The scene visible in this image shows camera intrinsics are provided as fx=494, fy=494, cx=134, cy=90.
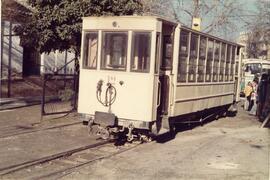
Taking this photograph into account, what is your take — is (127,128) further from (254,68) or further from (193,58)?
(254,68)

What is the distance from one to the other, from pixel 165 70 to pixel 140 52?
1.33 meters

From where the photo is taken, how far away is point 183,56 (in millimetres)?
13367

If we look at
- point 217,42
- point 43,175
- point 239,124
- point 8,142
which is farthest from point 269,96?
A: point 43,175

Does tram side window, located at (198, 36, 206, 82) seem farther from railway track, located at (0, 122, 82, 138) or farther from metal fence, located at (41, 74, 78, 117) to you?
railway track, located at (0, 122, 82, 138)

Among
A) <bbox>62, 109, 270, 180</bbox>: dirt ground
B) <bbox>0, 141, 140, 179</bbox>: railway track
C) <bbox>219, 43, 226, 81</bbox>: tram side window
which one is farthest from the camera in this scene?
<bbox>219, 43, 226, 81</bbox>: tram side window

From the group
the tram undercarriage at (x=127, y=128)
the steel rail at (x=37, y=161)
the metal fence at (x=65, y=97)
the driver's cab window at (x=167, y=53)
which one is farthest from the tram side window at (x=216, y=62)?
the steel rail at (x=37, y=161)

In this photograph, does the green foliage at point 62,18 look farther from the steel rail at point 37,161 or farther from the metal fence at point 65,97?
the steel rail at point 37,161

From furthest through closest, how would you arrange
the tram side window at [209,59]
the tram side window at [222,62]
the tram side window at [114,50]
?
the tram side window at [222,62], the tram side window at [209,59], the tram side window at [114,50]

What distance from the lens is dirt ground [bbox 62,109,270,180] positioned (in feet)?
30.7

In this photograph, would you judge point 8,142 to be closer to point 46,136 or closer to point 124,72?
point 46,136

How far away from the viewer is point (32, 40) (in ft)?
55.4

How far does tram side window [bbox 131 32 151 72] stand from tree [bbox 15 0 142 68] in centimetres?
464

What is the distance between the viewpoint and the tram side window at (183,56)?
42.9ft

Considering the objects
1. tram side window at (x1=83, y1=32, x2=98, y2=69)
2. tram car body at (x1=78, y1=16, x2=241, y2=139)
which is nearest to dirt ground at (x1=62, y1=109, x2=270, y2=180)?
tram car body at (x1=78, y1=16, x2=241, y2=139)
